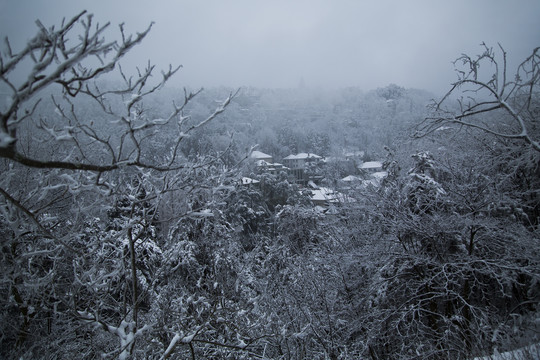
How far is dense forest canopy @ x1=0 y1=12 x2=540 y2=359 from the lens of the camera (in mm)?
2008

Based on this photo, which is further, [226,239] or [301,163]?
[301,163]

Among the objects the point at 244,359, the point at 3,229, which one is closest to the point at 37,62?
the point at 244,359

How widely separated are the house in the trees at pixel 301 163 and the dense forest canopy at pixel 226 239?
82.7 ft

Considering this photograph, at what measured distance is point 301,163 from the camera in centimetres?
4450

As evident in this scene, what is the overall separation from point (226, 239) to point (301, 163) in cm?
3577

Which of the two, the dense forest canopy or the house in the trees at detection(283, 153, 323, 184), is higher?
the dense forest canopy

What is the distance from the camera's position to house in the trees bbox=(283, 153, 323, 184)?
3666 centimetres

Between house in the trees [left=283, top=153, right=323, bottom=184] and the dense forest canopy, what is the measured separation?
2520cm

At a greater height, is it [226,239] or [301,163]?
[226,239]

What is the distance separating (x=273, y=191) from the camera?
20672 mm

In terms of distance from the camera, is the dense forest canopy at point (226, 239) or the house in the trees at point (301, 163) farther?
the house in the trees at point (301, 163)

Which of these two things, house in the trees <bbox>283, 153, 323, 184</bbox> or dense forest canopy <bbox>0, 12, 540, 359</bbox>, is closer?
dense forest canopy <bbox>0, 12, 540, 359</bbox>

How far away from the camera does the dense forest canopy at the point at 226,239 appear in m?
2.01

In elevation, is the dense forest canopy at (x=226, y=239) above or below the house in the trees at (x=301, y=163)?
above
